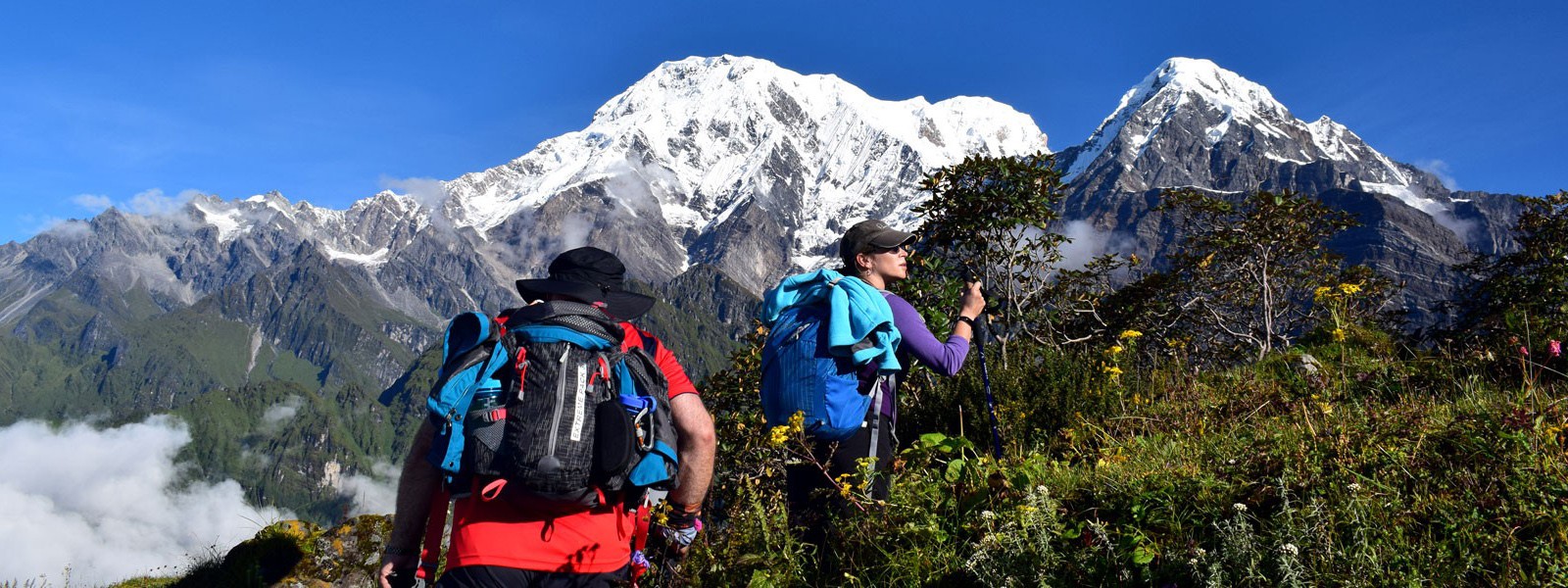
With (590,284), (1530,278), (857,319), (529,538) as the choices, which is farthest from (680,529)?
(1530,278)

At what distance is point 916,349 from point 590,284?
1569 millimetres

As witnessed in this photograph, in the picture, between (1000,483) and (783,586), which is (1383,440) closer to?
(1000,483)

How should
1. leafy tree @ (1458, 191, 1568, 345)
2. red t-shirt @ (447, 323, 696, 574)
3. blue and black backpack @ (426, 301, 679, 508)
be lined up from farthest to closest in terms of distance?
1. leafy tree @ (1458, 191, 1568, 345)
2. red t-shirt @ (447, 323, 696, 574)
3. blue and black backpack @ (426, 301, 679, 508)

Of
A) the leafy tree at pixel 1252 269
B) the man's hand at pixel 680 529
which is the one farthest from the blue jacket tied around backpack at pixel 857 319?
the leafy tree at pixel 1252 269

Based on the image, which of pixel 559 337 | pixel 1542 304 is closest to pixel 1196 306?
pixel 1542 304

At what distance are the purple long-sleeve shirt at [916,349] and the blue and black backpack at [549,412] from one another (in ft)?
3.98

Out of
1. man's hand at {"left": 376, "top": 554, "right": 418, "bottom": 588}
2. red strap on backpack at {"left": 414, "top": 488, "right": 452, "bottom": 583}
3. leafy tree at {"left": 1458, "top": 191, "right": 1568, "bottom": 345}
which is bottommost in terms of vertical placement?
man's hand at {"left": 376, "top": 554, "right": 418, "bottom": 588}

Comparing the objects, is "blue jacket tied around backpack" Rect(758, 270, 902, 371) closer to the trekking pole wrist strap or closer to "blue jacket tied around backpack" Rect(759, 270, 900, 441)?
"blue jacket tied around backpack" Rect(759, 270, 900, 441)

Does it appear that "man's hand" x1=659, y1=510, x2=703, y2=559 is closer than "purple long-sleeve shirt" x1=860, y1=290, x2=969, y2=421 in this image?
Yes

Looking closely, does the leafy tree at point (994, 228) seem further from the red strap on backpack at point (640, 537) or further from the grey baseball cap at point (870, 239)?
the red strap on backpack at point (640, 537)

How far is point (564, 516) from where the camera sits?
317 centimetres

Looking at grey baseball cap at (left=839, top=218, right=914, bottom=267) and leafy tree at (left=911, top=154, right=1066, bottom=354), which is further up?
leafy tree at (left=911, top=154, right=1066, bottom=354)

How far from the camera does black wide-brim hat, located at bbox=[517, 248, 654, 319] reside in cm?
338

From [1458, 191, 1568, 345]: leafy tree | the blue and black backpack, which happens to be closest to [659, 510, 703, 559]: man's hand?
the blue and black backpack
